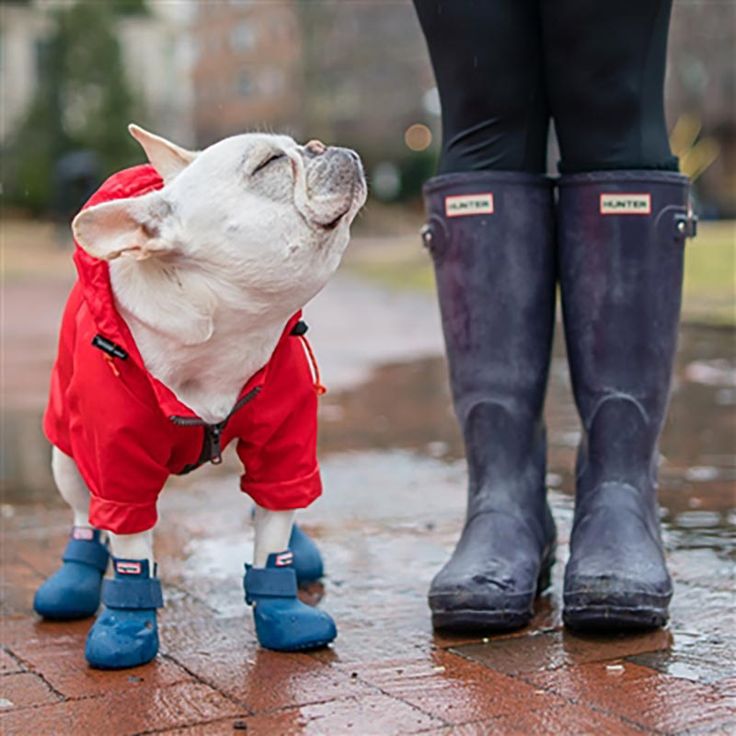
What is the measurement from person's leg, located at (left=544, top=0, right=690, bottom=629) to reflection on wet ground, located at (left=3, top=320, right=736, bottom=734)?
194 millimetres

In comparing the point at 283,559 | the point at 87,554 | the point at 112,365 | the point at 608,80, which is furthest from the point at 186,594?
the point at 608,80

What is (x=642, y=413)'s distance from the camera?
2.22 meters

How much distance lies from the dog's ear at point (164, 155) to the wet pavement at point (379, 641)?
0.73m

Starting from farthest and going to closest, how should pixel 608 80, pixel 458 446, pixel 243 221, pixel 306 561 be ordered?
pixel 458 446 → pixel 306 561 → pixel 608 80 → pixel 243 221

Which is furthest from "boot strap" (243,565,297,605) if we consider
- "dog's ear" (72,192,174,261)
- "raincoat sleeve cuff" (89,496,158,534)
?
"dog's ear" (72,192,174,261)

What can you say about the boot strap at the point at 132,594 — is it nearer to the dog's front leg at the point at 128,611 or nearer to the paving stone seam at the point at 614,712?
the dog's front leg at the point at 128,611

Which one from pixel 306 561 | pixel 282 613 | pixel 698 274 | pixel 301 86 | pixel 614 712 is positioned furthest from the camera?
pixel 301 86

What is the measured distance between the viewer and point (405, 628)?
2.06 metres

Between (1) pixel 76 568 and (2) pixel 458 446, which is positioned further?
(2) pixel 458 446

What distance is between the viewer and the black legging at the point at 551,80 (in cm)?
215

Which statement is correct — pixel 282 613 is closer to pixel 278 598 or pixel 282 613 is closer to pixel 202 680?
pixel 278 598

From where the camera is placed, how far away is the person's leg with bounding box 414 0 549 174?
2211mm

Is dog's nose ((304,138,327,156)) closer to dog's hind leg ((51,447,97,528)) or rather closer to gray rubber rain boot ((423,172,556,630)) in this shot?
gray rubber rain boot ((423,172,556,630))

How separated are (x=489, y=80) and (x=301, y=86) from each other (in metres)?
30.9
